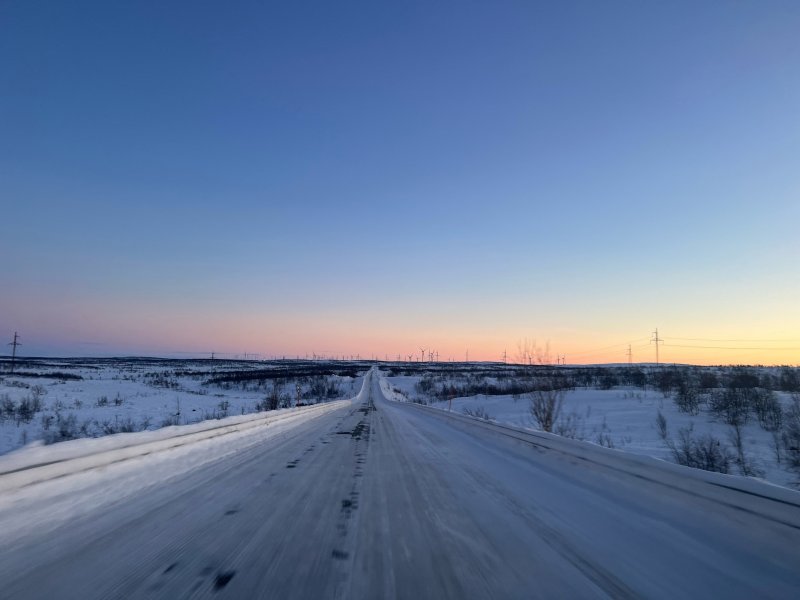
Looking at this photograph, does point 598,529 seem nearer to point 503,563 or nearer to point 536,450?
point 503,563

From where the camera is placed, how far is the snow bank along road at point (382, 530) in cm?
345

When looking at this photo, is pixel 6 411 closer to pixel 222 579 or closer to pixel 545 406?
pixel 545 406

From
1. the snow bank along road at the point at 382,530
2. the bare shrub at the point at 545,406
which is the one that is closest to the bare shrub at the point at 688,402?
the bare shrub at the point at 545,406

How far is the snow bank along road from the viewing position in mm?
3447

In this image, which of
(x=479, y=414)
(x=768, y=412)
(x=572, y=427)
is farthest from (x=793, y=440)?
(x=479, y=414)

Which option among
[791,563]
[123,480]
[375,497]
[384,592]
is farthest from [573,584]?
[123,480]

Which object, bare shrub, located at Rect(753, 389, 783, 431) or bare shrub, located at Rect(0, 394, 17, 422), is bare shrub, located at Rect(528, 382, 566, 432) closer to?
bare shrub, located at Rect(753, 389, 783, 431)

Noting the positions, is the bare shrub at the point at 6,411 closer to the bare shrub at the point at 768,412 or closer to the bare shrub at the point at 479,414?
the bare shrub at the point at 479,414

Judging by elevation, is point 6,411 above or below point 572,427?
above

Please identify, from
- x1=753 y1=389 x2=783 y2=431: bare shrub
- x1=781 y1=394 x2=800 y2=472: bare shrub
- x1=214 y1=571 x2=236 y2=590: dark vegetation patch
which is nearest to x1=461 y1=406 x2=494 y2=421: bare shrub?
x1=753 y1=389 x2=783 y2=431: bare shrub

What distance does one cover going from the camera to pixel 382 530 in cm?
481

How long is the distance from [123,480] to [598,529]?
20.2 ft

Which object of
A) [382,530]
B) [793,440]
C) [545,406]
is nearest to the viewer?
[382,530]

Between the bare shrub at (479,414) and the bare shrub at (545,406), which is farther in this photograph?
the bare shrub at (479,414)
